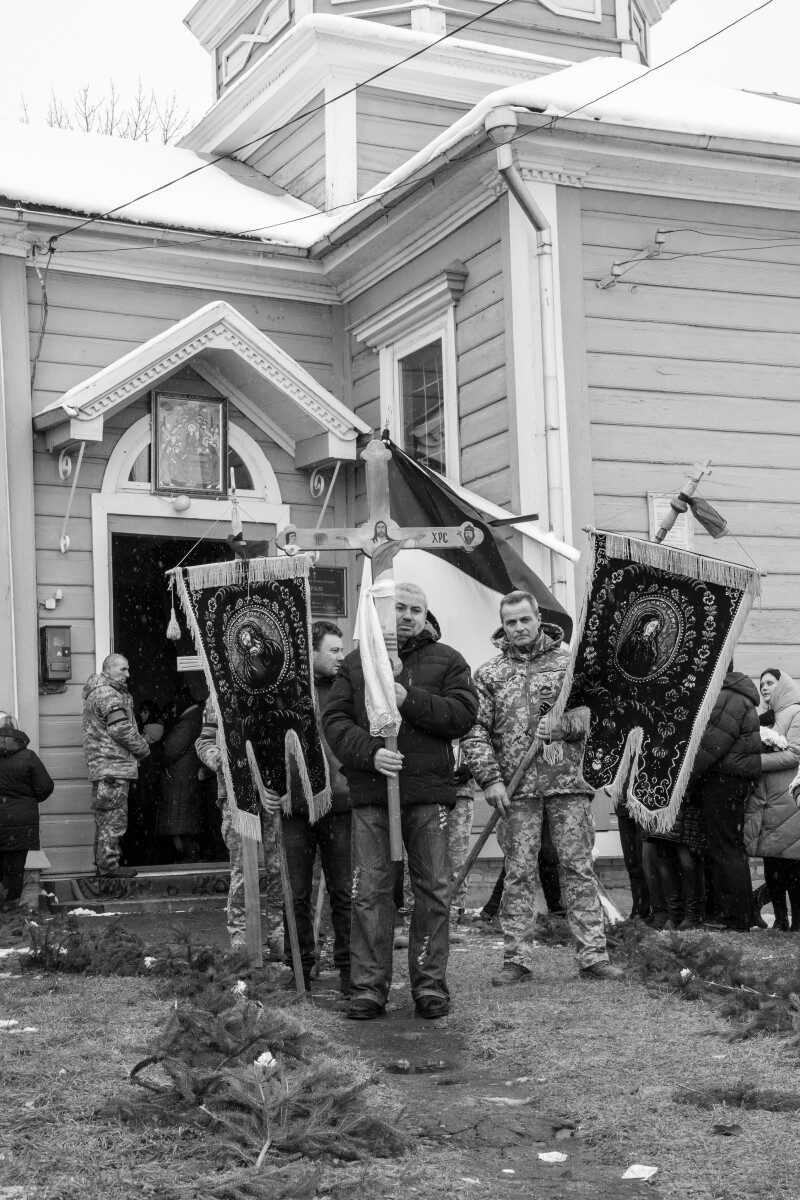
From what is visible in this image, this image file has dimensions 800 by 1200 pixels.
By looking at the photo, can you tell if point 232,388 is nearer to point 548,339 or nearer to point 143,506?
point 143,506

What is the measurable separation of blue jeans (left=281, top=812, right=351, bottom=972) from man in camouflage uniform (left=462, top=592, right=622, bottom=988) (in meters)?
0.77

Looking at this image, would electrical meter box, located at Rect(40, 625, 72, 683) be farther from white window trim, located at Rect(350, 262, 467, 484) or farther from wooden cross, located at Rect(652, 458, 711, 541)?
wooden cross, located at Rect(652, 458, 711, 541)

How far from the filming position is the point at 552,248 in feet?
35.2

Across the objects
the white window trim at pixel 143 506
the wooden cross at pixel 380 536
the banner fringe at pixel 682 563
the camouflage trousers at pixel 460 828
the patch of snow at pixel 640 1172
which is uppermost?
the white window trim at pixel 143 506

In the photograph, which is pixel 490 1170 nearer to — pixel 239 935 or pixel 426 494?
pixel 239 935

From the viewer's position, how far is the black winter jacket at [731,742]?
27.9 feet

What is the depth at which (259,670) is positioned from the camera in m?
7.36

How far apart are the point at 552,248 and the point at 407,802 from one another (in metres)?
5.46

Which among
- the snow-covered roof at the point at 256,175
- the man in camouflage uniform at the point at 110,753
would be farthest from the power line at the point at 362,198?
the man in camouflage uniform at the point at 110,753

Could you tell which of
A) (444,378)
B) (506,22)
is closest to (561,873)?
(444,378)

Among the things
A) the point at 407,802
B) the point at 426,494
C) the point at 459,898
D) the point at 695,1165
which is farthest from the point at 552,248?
the point at 695,1165

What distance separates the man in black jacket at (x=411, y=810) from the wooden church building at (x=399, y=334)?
382 cm

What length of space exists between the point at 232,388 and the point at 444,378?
2003mm

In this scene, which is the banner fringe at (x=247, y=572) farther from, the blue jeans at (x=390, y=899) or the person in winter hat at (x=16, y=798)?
the person in winter hat at (x=16, y=798)
